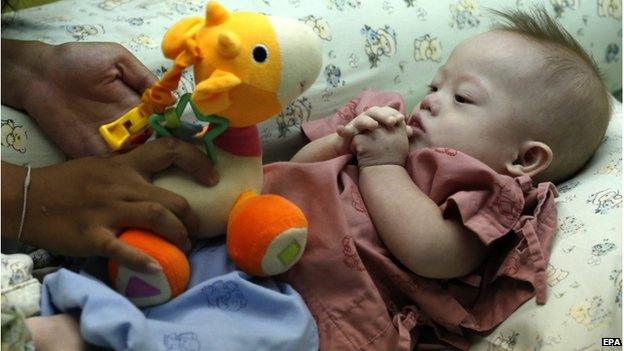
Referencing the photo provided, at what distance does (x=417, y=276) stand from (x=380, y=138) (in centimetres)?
20

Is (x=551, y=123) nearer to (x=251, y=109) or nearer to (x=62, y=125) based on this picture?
(x=251, y=109)

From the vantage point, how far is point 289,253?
0.88 m

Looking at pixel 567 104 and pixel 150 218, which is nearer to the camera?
pixel 150 218

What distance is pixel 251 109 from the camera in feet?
2.67

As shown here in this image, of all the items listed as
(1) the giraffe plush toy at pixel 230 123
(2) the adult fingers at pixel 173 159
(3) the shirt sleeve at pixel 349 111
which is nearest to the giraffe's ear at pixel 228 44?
(1) the giraffe plush toy at pixel 230 123

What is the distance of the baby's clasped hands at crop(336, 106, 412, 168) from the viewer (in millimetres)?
1035

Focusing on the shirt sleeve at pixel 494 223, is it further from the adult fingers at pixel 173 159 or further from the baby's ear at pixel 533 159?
the adult fingers at pixel 173 159

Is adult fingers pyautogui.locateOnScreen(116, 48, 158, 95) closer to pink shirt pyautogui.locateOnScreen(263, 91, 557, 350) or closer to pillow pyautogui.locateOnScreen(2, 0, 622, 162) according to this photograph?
pillow pyautogui.locateOnScreen(2, 0, 622, 162)

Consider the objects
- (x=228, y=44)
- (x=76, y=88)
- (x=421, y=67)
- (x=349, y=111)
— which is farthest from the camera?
(x=421, y=67)

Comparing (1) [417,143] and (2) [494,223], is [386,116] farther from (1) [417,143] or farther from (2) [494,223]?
(2) [494,223]

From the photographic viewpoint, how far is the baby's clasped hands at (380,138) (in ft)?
3.40

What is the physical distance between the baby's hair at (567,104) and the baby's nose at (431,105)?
0.15 metres

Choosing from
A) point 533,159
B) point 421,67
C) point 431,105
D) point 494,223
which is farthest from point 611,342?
point 421,67

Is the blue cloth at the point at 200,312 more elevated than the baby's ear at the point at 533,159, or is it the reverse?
the baby's ear at the point at 533,159
